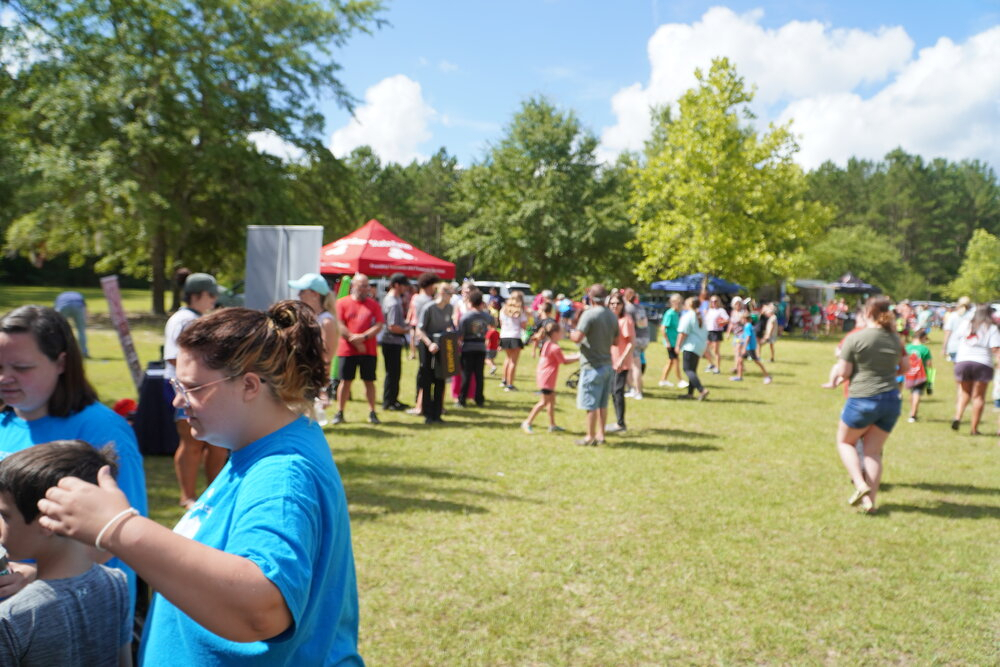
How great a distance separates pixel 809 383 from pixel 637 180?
59.5 feet

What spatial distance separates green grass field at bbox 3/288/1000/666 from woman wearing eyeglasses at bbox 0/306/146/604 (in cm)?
184

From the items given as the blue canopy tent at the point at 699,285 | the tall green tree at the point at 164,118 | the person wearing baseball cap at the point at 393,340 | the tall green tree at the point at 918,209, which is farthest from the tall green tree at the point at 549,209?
the tall green tree at the point at 918,209

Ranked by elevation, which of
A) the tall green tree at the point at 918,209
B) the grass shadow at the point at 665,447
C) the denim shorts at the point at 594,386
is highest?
the tall green tree at the point at 918,209

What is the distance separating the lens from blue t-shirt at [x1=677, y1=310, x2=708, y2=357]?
1130 cm

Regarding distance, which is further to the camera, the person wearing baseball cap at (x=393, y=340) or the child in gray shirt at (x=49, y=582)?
the person wearing baseball cap at (x=393, y=340)

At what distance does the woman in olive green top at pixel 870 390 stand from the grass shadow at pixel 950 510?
0.41 metres

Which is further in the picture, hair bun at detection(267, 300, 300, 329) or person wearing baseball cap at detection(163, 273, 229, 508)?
person wearing baseball cap at detection(163, 273, 229, 508)

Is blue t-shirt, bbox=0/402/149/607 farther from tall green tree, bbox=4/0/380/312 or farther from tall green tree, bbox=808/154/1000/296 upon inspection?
tall green tree, bbox=808/154/1000/296

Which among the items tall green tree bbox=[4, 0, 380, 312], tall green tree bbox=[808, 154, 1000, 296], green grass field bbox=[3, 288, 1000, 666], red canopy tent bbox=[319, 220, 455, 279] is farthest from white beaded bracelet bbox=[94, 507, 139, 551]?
tall green tree bbox=[808, 154, 1000, 296]

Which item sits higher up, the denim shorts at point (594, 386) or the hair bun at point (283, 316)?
the hair bun at point (283, 316)

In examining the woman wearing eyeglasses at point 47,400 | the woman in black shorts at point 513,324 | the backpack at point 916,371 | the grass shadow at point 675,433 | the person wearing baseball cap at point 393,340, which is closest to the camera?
the woman wearing eyeglasses at point 47,400

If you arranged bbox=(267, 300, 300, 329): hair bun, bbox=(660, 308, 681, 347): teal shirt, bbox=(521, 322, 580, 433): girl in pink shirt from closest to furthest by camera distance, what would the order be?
bbox=(267, 300, 300, 329): hair bun < bbox=(521, 322, 580, 433): girl in pink shirt < bbox=(660, 308, 681, 347): teal shirt

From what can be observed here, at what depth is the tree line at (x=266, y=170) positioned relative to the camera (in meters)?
21.3

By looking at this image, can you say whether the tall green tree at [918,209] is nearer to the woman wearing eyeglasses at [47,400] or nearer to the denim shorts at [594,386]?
the denim shorts at [594,386]
